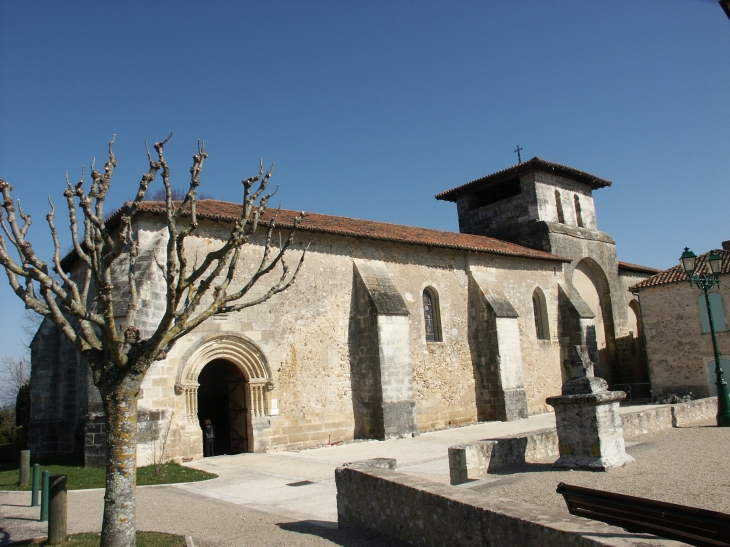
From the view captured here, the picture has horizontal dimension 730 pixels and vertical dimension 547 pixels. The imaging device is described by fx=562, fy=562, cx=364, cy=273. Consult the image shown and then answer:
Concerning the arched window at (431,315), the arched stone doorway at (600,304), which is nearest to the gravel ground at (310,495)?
the arched window at (431,315)

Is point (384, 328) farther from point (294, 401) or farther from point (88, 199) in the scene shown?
point (88, 199)

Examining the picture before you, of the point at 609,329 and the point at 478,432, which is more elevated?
the point at 609,329

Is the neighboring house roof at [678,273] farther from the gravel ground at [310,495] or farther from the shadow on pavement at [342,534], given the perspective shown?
the shadow on pavement at [342,534]

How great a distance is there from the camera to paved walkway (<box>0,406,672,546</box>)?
20.9 ft

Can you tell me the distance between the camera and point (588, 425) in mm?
8461

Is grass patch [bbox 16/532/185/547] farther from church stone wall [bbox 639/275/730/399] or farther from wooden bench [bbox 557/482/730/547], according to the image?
church stone wall [bbox 639/275/730/399]

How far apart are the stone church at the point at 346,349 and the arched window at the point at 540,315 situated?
0.17 ft

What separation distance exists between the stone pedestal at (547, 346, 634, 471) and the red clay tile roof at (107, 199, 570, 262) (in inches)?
333

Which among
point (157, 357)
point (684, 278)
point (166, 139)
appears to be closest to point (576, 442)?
point (157, 357)

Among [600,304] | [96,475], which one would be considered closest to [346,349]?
[96,475]

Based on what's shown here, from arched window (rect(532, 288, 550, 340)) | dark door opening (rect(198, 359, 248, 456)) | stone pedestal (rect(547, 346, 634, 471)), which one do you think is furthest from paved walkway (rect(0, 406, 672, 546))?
arched window (rect(532, 288, 550, 340))

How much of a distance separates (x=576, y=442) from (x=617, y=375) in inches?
692

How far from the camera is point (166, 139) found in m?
6.80

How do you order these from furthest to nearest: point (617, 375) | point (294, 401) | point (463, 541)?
point (617, 375), point (294, 401), point (463, 541)
